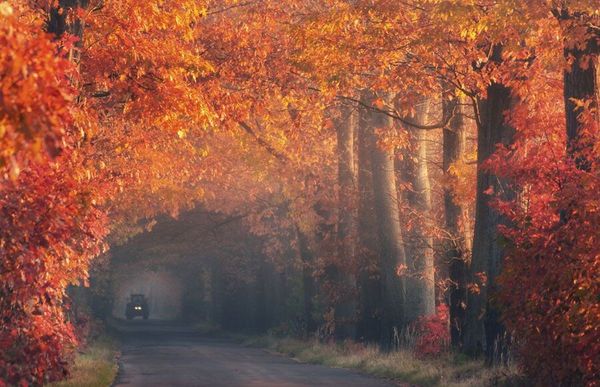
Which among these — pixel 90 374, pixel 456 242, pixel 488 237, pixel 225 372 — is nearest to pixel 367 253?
pixel 456 242

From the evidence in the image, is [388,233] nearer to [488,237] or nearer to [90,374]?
[488,237]

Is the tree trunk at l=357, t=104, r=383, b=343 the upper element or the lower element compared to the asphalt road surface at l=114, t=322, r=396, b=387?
upper

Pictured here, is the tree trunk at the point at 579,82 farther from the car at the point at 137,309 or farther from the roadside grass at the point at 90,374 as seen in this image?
the car at the point at 137,309

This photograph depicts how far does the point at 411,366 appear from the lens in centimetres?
2308

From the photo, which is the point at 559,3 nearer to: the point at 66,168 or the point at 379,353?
the point at 66,168

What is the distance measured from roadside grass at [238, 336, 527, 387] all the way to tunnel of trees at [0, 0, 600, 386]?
501 millimetres

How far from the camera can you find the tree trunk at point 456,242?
2419cm

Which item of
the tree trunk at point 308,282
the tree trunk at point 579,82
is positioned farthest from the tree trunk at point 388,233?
the tree trunk at point 579,82

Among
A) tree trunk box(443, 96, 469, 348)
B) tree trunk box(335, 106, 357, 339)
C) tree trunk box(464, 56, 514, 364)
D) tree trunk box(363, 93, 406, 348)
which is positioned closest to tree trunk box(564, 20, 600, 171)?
tree trunk box(464, 56, 514, 364)

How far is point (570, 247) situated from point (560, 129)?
4262 mm

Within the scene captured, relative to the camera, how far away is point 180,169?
36.3 meters

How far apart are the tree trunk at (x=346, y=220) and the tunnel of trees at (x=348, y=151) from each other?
0.08m

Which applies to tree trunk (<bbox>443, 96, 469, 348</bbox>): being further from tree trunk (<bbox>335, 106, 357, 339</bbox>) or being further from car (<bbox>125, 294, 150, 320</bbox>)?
car (<bbox>125, 294, 150, 320</bbox>)

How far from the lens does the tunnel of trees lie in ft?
42.2
